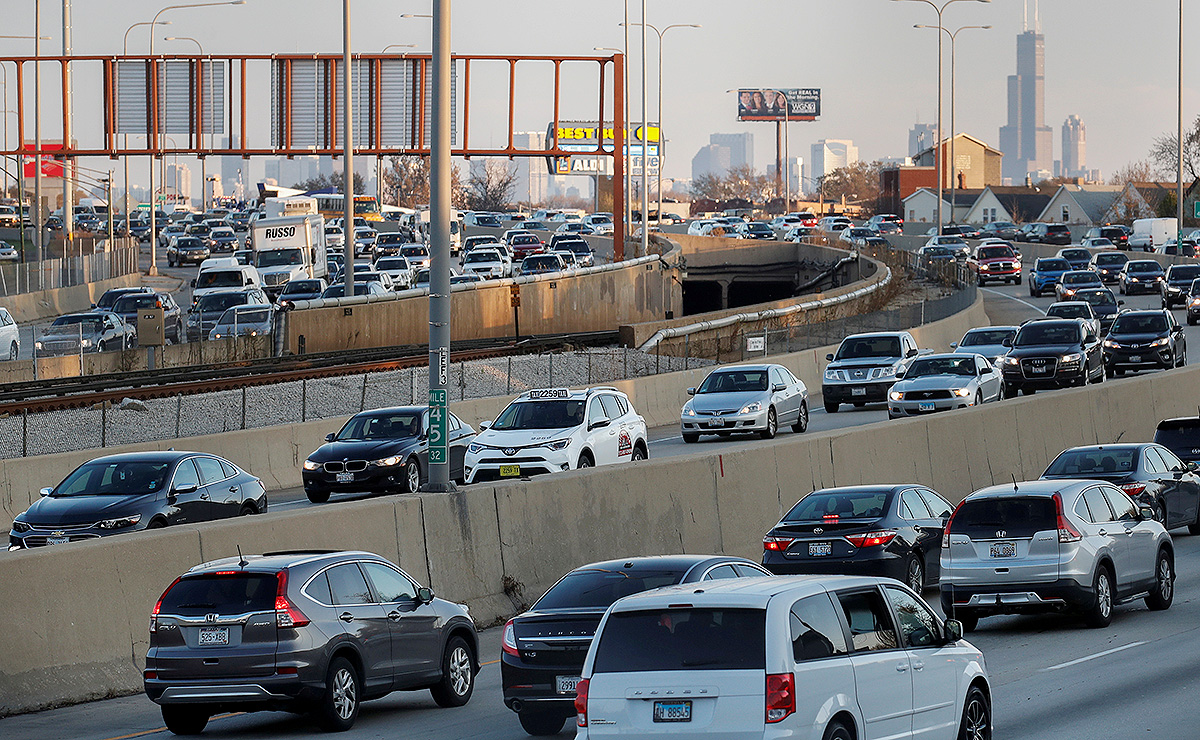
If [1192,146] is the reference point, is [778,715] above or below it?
below

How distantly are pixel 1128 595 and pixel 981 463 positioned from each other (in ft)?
27.0

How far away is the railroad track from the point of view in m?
31.8

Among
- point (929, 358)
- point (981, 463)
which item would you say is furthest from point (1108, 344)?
point (981, 463)

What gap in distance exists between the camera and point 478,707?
1373 cm

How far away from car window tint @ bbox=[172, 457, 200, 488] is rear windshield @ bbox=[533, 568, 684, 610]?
8.92 meters

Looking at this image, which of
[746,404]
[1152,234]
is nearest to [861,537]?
[746,404]

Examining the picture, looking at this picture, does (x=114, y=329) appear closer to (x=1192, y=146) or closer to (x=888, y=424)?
(x=888, y=424)

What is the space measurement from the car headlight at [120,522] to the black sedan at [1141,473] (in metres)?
12.0

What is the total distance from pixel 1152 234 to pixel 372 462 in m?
76.4

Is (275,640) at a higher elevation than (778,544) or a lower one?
higher

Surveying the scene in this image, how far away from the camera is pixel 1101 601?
17.2m

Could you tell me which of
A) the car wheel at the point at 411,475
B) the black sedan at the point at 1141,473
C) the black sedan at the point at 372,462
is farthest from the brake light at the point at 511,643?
the car wheel at the point at 411,475

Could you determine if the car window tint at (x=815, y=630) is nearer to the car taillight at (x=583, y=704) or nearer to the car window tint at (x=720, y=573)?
the car taillight at (x=583, y=704)

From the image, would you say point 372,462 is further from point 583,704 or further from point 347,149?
point 347,149
